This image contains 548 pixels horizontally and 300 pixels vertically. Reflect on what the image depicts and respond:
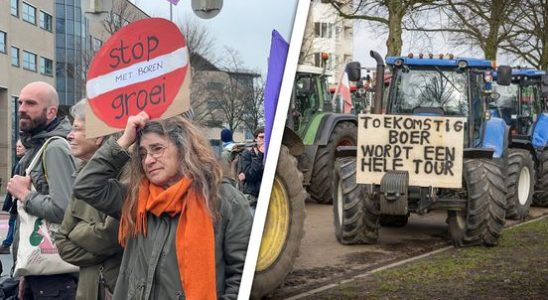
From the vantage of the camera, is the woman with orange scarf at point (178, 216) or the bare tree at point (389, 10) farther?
the bare tree at point (389, 10)

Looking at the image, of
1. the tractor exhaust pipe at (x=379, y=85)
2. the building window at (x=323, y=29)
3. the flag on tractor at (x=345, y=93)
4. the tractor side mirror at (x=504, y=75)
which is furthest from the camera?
the tractor side mirror at (x=504, y=75)

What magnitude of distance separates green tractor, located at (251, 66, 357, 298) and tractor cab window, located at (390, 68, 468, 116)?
384mm

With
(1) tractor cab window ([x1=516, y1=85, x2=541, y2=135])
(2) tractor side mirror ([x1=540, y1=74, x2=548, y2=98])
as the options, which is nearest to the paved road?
(2) tractor side mirror ([x1=540, y1=74, x2=548, y2=98])

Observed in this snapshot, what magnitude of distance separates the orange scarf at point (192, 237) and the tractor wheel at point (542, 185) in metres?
2.34

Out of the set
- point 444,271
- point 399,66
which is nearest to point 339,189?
point 399,66

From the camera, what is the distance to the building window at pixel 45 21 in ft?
2.41

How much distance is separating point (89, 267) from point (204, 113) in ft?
0.96

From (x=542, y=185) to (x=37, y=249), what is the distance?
2.92 metres

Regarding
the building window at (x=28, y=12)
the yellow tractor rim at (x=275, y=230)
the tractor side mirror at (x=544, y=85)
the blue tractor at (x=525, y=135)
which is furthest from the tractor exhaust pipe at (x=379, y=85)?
the tractor side mirror at (x=544, y=85)

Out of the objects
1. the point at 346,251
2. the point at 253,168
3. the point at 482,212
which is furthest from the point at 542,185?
the point at 253,168

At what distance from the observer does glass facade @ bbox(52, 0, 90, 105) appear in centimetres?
73

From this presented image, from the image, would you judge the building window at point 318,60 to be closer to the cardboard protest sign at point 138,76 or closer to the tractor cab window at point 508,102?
the cardboard protest sign at point 138,76

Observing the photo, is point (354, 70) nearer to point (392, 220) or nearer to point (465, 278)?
point (392, 220)

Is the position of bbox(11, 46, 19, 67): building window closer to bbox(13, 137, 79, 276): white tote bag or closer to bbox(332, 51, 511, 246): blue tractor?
bbox(13, 137, 79, 276): white tote bag
